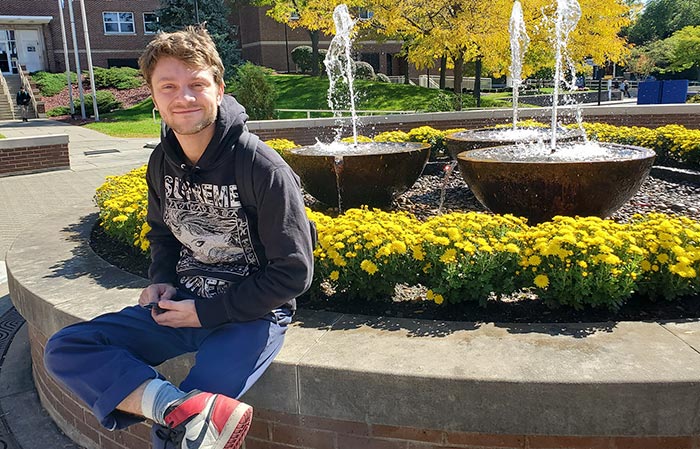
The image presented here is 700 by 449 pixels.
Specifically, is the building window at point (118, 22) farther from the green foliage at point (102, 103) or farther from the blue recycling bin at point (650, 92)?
the blue recycling bin at point (650, 92)

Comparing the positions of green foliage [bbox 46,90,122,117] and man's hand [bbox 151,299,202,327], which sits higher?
green foliage [bbox 46,90,122,117]

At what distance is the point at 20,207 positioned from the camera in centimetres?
931

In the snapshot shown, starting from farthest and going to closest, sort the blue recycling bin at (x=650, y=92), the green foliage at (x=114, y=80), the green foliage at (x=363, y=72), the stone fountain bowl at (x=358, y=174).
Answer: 1. the green foliage at (x=363, y=72)
2. the green foliage at (x=114, y=80)
3. the blue recycling bin at (x=650, y=92)
4. the stone fountain bowl at (x=358, y=174)

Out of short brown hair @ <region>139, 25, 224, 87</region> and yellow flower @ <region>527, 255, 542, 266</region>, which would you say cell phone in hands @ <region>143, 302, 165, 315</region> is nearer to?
short brown hair @ <region>139, 25, 224, 87</region>

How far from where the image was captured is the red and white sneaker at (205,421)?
202 centimetres

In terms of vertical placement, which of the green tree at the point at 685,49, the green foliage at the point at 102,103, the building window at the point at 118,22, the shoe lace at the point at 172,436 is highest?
the building window at the point at 118,22

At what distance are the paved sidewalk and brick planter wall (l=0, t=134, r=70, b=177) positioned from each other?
0.81ft

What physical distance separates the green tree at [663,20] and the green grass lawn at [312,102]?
51218mm

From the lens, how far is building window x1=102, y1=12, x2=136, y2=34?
143 feet

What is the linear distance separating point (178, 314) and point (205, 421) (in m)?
0.55

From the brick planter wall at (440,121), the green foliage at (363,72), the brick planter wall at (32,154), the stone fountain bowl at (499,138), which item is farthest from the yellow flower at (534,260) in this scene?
the green foliage at (363,72)

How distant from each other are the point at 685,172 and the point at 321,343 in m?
7.36

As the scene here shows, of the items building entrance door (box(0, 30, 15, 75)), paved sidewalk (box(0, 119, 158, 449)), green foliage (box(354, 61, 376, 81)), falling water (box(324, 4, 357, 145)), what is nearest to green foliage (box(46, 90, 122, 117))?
paved sidewalk (box(0, 119, 158, 449))

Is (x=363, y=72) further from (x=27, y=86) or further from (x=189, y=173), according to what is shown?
(x=189, y=173)
